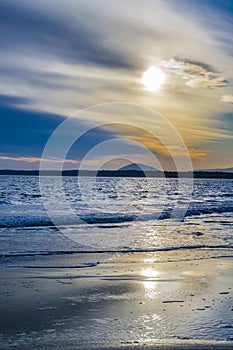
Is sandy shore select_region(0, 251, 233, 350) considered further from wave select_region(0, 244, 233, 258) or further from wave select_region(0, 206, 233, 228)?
wave select_region(0, 206, 233, 228)

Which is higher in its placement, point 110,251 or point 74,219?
point 110,251

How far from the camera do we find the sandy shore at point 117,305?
6.63 m

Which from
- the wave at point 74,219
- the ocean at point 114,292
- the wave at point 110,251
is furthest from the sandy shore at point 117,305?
the wave at point 74,219

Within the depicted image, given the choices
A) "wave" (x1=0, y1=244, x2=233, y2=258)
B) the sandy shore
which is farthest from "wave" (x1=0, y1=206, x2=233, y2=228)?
the sandy shore

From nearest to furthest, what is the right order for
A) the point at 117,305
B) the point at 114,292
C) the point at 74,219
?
1. the point at 117,305
2. the point at 114,292
3. the point at 74,219

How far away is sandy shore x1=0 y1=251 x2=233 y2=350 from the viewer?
261 inches

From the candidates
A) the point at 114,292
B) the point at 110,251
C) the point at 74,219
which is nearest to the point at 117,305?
the point at 114,292

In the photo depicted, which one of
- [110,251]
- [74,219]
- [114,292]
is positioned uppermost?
[114,292]

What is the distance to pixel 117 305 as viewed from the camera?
28.6 feet

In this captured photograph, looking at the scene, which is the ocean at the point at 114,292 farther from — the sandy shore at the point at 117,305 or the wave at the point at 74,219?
the wave at the point at 74,219

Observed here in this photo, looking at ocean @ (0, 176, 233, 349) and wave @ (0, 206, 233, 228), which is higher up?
ocean @ (0, 176, 233, 349)

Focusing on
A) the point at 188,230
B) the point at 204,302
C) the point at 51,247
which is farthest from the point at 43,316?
the point at 188,230

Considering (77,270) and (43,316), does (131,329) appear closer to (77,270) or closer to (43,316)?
(43,316)

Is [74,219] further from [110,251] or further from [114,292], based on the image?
[114,292]
